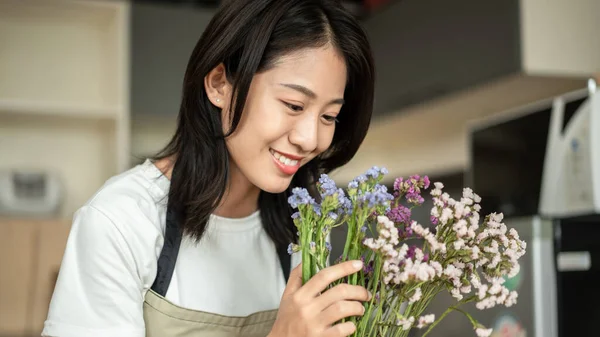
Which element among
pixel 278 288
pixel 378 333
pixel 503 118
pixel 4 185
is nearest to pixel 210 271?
pixel 278 288

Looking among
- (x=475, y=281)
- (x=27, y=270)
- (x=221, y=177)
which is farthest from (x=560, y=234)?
(x=27, y=270)

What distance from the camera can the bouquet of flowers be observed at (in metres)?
0.75

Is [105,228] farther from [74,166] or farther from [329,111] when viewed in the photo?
[74,166]

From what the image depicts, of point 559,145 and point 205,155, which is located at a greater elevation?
point 559,145

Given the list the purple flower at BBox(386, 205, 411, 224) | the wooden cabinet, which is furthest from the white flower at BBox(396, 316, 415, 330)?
the wooden cabinet

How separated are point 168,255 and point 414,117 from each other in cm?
232

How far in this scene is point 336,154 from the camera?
1.24m

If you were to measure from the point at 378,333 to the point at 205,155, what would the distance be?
44 cm

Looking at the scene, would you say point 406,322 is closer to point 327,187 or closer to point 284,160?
point 327,187

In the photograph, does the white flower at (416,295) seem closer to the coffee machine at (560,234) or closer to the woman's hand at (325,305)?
the woman's hand at (325,305)

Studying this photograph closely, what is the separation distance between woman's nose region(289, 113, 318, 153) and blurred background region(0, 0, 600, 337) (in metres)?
1.02

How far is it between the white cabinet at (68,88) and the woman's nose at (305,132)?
2.33 m

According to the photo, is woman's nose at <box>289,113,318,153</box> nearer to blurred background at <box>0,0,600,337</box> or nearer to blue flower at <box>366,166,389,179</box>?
blue flower at <box>366,166,389,179</box>

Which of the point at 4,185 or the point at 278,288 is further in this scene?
the point at 4,185
